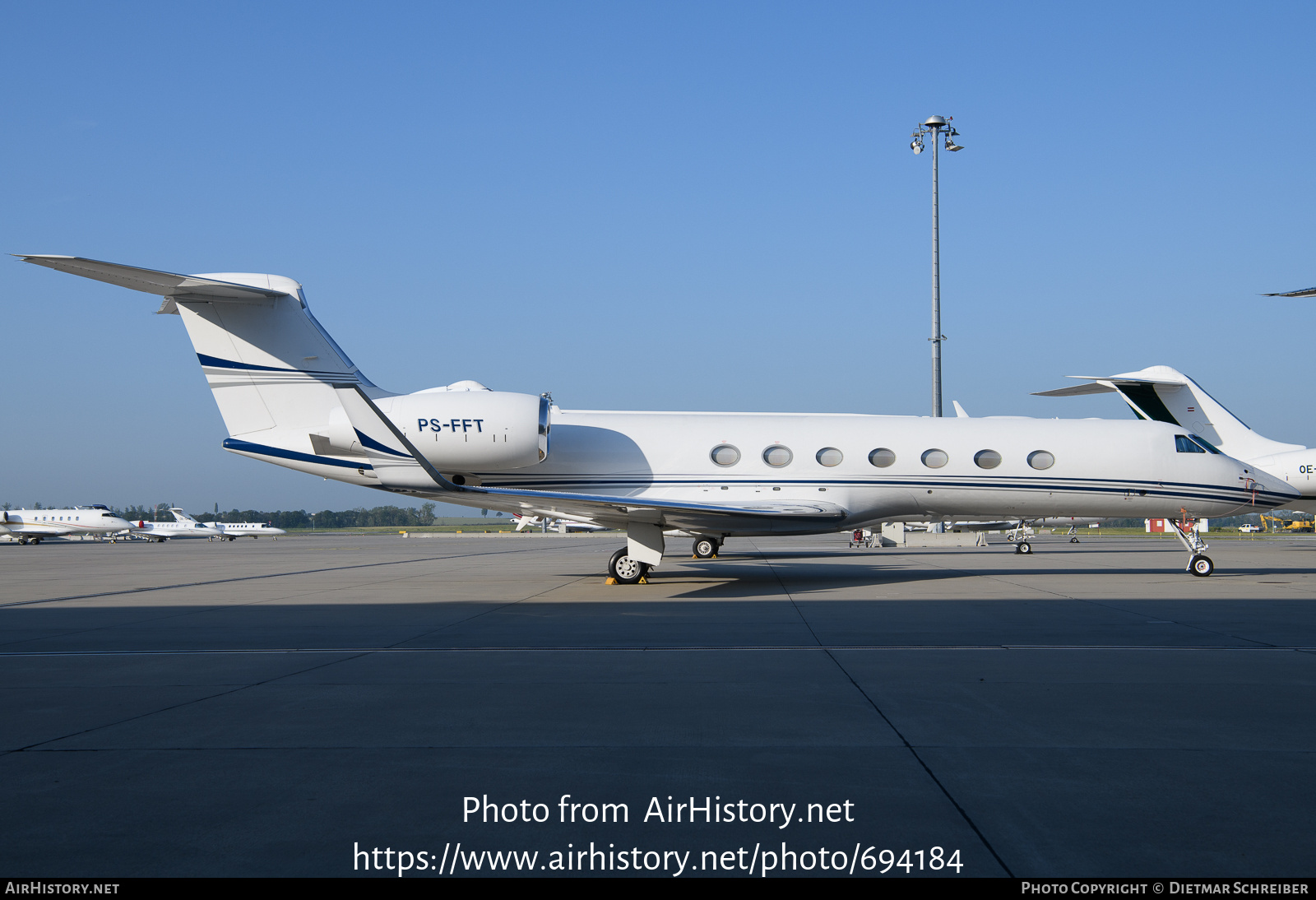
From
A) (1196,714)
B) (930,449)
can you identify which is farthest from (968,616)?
(930,449)

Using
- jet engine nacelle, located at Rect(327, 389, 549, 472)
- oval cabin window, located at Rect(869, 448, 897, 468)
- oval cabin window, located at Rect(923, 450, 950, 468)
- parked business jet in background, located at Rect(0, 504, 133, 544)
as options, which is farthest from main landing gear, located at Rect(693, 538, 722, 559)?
parked business jet in background, located at Rect(0, 504, 133, 544)

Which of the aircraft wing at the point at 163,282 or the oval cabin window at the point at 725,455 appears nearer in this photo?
the aircraft wing at the point at 163,282

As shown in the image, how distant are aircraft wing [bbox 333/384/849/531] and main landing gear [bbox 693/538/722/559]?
861 centimetres

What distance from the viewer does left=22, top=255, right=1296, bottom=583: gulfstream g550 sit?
1465 centimetres

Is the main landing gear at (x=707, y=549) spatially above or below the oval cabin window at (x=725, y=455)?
below

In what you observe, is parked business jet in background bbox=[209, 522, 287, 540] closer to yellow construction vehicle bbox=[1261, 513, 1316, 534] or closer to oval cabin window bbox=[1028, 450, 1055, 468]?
oval cabin window bbox=[1028, 450, 1055, 468]

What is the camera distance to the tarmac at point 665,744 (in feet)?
10.2

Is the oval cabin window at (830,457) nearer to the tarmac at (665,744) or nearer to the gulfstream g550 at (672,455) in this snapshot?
the gulfstream g550 at (672,455)

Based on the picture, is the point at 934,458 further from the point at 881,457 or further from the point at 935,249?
the point at 935,249

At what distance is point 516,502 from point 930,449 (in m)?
7.55

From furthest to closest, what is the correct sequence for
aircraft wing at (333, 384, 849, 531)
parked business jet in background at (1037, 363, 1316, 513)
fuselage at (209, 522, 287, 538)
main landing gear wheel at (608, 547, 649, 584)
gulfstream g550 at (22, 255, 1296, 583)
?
fuselage at (209, 522, 287, 538)
parked business jet in background at (1037, 363, 1316, 513)
main landing gear wheel at (608, 547, 649, 584)
gulfstream g550 at (22, 255, 1296, 583)
aircraft wing at (333, 384, 849, 531)

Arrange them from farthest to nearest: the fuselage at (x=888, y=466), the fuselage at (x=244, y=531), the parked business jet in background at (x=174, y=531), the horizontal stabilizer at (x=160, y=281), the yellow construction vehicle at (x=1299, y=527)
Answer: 1. the yellow construction vehicle at (x=1299, y=527)
2. the fuselage at (x=244, y=531)
3. the parked business jet in background at (x=174, y=531)
4. the fuselage at (x=888, y=466)
5. the horizontal stabilizer at (x=160, y=281)

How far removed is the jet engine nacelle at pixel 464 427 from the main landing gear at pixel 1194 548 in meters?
12.5

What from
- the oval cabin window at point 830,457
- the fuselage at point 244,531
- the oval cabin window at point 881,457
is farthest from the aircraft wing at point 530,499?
the fuselage at point 244,531
